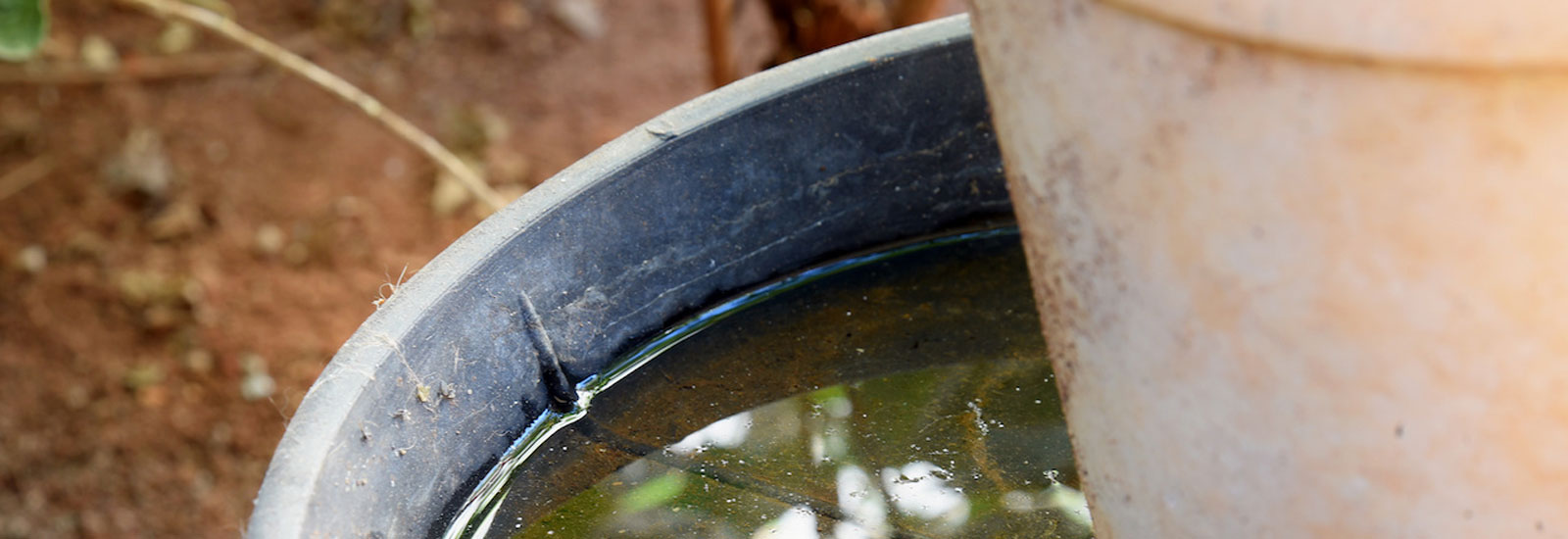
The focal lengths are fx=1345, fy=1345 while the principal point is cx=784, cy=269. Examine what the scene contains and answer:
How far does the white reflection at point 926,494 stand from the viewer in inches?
26.7

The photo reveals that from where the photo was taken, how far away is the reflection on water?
677 millimetres

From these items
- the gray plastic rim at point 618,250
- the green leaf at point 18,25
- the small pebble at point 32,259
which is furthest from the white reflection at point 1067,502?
the small pebble at point 32,259

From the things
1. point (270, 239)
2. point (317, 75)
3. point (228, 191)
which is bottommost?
point (317, 75)

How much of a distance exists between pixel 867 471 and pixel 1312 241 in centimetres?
36

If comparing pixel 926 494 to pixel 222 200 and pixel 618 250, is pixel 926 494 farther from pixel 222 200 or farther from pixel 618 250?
pixel 222 200

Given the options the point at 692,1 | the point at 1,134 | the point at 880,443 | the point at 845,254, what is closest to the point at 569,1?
the point at 692,1

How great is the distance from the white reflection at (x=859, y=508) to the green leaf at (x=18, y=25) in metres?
0.65

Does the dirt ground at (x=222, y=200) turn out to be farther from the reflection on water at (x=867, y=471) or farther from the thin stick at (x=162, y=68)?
the reflection on water at (x=867, y=471)

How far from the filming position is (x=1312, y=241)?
15.2 inches

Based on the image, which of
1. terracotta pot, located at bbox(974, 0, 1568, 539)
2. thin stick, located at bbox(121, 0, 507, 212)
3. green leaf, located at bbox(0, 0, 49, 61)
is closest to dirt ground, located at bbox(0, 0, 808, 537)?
thin stick, located at bbox(121, 0, 507, 212)

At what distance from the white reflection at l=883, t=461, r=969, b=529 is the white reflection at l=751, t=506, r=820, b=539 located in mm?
45

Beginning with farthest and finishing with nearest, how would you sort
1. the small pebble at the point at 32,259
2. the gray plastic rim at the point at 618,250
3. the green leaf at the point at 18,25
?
the small pebble at the point at 32,259, the green leaf at the point at 18,25, the gray plastic rim at the point at 618,250

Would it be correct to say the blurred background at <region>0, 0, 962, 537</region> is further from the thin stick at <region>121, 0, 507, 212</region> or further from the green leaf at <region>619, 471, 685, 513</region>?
the green leaf at <region>619, 471, 685, 513</region>

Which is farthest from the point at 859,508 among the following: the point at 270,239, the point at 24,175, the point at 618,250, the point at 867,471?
the point at 24,175
